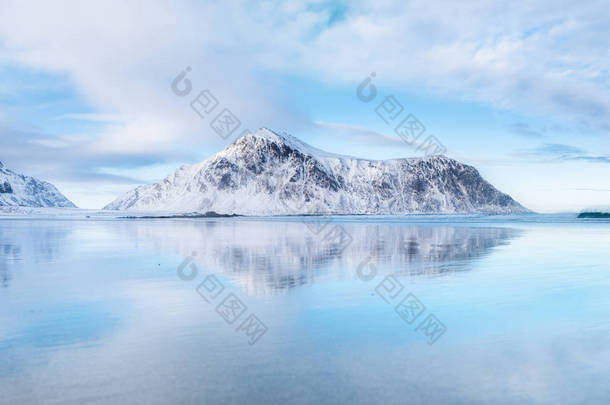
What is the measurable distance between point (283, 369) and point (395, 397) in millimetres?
1696

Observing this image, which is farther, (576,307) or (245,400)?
(576,307)

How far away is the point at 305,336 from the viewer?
8.27 metres

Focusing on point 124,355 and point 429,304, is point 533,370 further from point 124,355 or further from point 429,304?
point 124,355

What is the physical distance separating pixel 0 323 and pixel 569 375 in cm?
1039

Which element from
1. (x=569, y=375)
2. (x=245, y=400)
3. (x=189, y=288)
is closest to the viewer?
(x=245, y=400)

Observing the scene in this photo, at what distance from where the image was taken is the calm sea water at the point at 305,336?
586 centimetres

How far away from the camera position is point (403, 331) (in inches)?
341

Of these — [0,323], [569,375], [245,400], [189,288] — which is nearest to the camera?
[245,400]

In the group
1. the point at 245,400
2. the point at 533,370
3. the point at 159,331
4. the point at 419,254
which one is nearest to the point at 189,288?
the point at 159,331

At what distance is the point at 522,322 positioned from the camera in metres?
9.34

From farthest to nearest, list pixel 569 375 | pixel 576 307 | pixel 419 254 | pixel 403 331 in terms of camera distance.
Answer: pixel 419 254 → pixel 576 307 → pixel 403 331 → pixel 569 375

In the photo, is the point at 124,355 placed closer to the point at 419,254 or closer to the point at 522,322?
the point at 522,322

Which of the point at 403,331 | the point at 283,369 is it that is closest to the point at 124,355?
the point at 283,369

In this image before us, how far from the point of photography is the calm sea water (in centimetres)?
586
